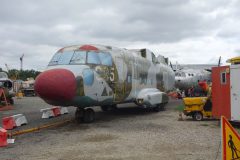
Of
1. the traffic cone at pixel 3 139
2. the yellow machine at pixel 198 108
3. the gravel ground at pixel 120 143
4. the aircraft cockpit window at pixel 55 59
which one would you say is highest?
the aircraft cockpit window at pixel 55 59

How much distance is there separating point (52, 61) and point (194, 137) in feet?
20.2

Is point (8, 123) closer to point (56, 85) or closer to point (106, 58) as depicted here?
point (56, 85)

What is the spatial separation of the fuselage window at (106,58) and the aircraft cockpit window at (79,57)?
0.75 meters

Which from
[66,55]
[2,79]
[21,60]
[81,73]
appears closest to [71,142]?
[81,73]

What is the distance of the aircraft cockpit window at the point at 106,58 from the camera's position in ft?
45.0

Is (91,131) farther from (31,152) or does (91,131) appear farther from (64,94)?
(31,152)

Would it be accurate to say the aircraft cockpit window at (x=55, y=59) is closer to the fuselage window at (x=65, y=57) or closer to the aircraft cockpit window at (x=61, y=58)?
the aircraft cockpit window at (x=61, y=58)

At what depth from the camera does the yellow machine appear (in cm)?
1425

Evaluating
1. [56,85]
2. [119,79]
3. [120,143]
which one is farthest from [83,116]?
[120,143]

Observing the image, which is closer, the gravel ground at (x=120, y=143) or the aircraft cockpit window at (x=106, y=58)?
the gravel ground at (x=120, y=143)

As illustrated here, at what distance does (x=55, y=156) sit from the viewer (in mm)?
7750

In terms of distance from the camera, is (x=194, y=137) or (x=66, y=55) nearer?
(x=194, y=137)

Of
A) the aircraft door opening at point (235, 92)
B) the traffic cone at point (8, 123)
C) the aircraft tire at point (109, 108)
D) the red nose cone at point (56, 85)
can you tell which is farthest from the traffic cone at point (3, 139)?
the aircraft tire at point (109, 108)

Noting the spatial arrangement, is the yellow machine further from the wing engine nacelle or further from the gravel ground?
the wing engine nacelle
